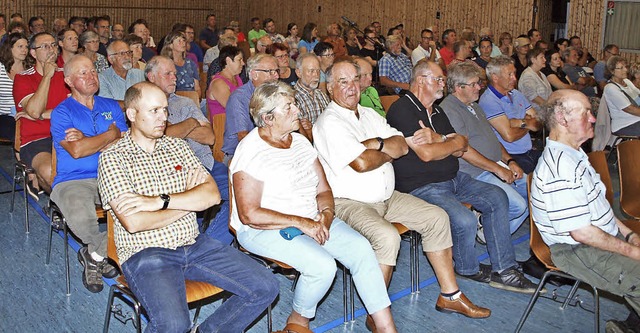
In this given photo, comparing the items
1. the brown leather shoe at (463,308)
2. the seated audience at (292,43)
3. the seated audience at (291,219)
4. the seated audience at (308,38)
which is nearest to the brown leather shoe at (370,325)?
the seated audience at (291,219)

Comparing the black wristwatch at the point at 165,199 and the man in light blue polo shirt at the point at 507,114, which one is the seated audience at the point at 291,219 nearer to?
the black wristwatch at the point at 165,199

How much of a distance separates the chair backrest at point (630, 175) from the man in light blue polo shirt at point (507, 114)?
913 mm

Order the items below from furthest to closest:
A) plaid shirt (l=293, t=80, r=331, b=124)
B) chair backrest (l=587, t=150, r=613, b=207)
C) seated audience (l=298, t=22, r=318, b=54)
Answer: seated audience (l=298, t=22, r=318, b=54), plaid shirt (l=293, t=80, r=331, b=124), chair backrest (l=587, t=150, r=613, b=207)

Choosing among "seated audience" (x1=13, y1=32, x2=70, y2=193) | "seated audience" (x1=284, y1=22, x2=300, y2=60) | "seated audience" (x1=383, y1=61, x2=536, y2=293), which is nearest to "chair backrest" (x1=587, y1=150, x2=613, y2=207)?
"seated audience" (x1=383, y1=61, x2=536, y2=293)

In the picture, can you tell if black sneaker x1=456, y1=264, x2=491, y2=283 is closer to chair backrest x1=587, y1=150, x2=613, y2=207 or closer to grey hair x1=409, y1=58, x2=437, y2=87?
chair backrest x1=587, y1=150, x2=613, y2=207

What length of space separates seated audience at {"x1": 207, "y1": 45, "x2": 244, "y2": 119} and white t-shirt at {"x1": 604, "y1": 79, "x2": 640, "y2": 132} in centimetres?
391

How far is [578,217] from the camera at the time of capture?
2947mm

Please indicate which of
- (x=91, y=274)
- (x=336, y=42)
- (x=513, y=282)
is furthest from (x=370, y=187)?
(x=336, y=42)

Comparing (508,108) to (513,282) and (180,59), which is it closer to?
(513,282)

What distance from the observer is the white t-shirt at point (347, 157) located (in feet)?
11.1

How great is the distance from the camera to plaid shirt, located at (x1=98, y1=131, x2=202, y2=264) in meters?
2.64

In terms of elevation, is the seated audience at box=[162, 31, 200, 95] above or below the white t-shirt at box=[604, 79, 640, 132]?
above

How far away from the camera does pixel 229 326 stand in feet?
8.98

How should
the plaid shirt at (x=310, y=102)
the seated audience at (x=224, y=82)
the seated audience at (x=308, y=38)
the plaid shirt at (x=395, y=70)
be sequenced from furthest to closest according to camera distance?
the seated audience at (x=308, y=38)
the plaid shirt at (x=395, y=70)
the seated audience at (x=224, y=82)
the plaid shirt at (x=310, y=102)
